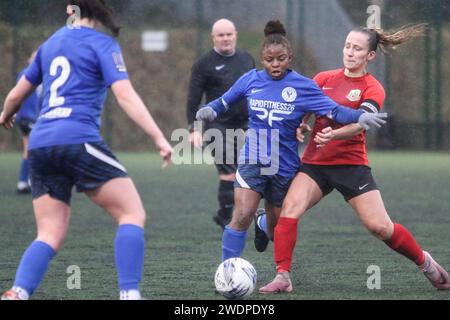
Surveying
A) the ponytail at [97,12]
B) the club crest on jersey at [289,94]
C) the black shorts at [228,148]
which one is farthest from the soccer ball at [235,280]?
the black shorts at [228,148]

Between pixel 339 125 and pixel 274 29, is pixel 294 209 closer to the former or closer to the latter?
pixel 339 125

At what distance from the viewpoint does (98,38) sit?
5.27 meters

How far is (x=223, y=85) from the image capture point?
31.9ft

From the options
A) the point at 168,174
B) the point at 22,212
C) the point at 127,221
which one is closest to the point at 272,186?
the point at 127,221

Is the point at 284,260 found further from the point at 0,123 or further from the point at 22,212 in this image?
the point at 22,212

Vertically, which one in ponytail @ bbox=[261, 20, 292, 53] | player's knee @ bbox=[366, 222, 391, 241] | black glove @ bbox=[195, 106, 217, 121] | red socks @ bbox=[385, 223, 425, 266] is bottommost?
red socks @ bbox=[385, 223, 425, 266]

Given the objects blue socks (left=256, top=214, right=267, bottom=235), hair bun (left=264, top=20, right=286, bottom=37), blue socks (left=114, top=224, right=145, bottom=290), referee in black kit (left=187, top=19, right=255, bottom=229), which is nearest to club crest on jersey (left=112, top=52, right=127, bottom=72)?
blue socks (left=114, top=224, right=145, bottom=290)

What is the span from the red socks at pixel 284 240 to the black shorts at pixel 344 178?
13.3 inches

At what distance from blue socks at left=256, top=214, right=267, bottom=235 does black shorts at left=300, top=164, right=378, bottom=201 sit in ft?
2.35

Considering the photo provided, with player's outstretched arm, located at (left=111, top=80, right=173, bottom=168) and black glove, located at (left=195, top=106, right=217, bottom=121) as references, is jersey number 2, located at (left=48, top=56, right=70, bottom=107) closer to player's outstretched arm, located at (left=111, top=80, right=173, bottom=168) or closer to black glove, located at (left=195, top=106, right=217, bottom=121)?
player's outstretched arm, located at (left=111, top=80, right=173, bottom=168)

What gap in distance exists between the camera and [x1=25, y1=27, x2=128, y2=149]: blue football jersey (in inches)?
205

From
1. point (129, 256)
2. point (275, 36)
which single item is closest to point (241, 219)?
point (275, 36)

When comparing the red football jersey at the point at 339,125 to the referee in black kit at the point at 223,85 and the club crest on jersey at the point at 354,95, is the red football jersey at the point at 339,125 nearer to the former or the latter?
the club crest on jersey at the point at 354,95
